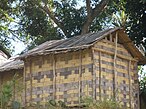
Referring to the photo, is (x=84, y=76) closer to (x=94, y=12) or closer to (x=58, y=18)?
(x=94, y=12)

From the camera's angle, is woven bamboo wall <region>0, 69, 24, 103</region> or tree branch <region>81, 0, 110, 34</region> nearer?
woven bamboo wall <region>0, 69, 24, 103</region>

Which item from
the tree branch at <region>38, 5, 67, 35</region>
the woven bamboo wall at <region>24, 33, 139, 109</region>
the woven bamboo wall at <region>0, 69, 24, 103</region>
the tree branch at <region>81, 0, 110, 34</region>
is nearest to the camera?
the woven bamboo wall at <region>24, 33, 139, 109</region>

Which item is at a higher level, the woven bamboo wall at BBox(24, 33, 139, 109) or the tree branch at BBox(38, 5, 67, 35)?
the tree branch at BBox(38, 5, 67, 35)

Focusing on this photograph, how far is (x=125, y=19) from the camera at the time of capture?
24.2 m

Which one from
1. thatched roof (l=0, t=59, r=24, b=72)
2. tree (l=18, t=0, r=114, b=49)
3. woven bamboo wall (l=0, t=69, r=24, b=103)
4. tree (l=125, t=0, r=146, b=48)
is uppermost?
tree (l=18, t=0, r=114, b=49)

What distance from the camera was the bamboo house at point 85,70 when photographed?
1452 centimetres

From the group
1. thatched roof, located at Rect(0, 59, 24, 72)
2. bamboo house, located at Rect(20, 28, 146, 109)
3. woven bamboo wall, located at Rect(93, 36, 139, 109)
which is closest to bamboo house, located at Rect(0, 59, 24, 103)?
thatched roof, located at Rect(0, 59, 24, 72)

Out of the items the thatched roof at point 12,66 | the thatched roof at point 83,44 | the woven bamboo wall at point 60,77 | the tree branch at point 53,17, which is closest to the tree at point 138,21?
the thatched roof at point 83,44

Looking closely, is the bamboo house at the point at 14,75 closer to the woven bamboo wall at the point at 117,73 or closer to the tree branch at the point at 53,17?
the woven bamboo wall at the point at 117,73

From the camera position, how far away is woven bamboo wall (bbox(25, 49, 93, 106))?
1450 cm

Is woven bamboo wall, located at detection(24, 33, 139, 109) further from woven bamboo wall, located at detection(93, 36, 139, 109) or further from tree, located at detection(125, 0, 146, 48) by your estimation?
tree, located at detection(125, 0, 146, 48)

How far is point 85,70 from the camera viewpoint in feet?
47.8

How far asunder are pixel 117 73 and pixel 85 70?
1709 mm

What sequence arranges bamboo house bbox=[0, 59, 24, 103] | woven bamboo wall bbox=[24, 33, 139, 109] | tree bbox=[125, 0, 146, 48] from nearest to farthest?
woven bamboo wall bbox=[24, 33, 139, 109]
bamboo house bbox=[0, 59, 24, 103]
tree bbox=[125, 0, 146, 48]
